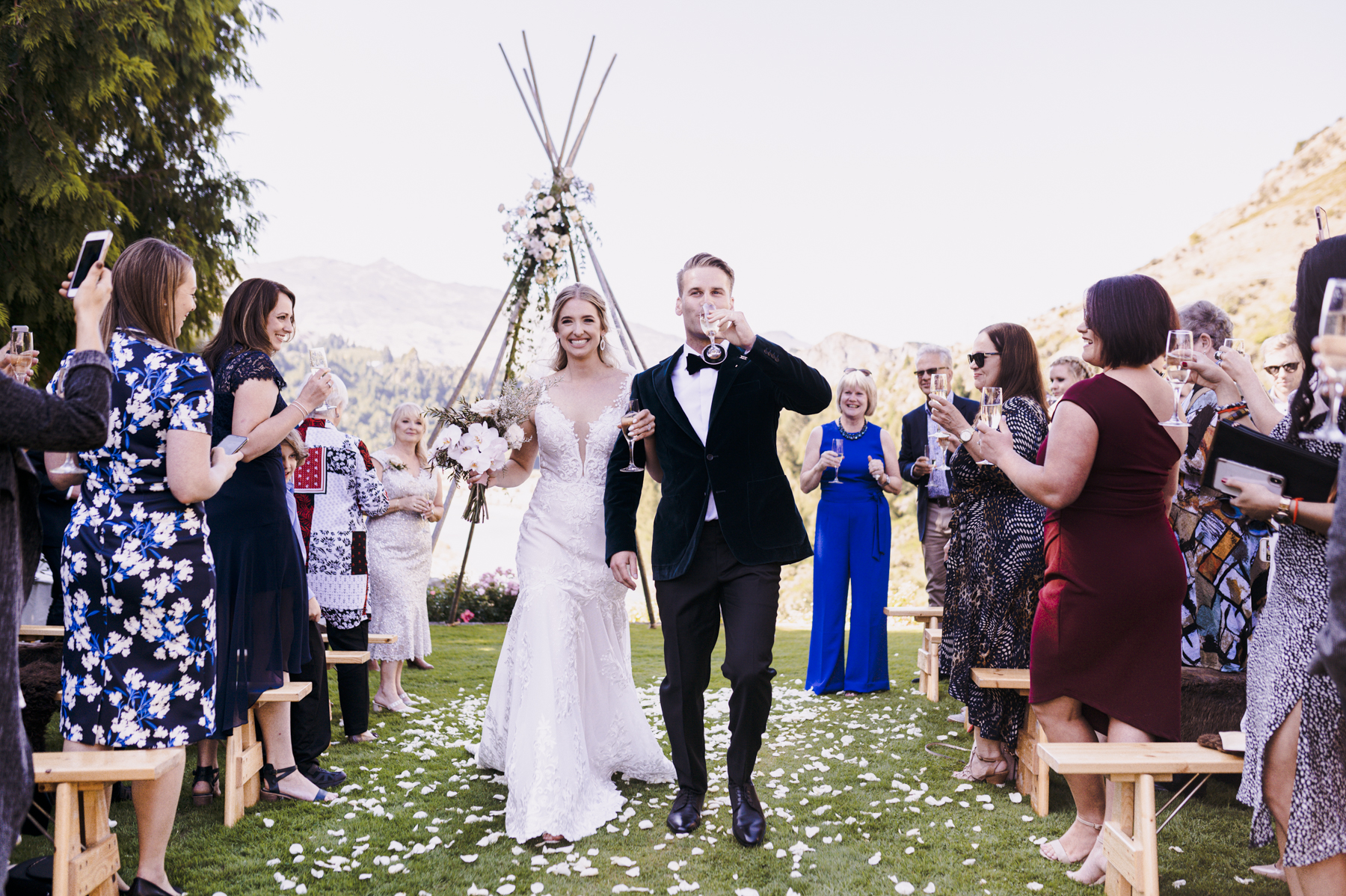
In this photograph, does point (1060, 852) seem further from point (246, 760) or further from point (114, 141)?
point (114, 141)

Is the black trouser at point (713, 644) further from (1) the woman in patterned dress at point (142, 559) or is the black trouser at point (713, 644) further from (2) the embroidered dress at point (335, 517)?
(2) the embroidered dress at point (335, 517)

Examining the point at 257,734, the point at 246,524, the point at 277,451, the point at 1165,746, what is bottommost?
the point at 257,734

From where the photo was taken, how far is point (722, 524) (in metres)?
3.60

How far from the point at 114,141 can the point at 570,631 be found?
943cm

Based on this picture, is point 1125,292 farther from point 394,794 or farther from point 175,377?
point 394,794

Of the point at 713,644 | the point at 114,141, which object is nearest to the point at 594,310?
the point at 713,644

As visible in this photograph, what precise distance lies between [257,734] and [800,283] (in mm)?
48932

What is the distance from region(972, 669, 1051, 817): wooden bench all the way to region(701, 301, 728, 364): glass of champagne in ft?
6.45

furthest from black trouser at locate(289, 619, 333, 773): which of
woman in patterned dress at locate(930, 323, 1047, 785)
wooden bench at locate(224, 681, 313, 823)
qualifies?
woman in patterned dress at locate(930, 323, 1047, 785)

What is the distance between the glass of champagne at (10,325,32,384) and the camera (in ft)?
10.7

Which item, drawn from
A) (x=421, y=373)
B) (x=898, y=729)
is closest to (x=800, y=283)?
(x=421, y=373)

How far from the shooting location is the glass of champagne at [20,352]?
3250 mm

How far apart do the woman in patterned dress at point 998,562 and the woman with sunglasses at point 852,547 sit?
7.97 ft

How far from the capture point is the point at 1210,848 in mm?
3557
